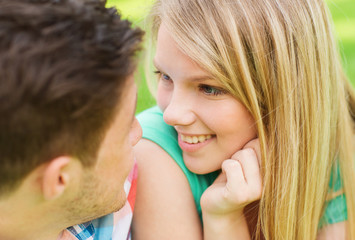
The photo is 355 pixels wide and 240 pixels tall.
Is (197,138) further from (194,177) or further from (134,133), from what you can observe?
(134,133)

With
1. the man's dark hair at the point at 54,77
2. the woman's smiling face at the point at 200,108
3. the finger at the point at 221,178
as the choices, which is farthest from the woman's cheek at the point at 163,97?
the man's dark hair at the point at 54,77

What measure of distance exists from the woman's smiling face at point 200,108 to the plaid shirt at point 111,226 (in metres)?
0.39

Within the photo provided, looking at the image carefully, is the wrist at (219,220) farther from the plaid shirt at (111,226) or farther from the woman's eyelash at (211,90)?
the woman's eyelash at (211,90)

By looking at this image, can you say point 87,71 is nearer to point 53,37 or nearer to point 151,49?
point 53,37

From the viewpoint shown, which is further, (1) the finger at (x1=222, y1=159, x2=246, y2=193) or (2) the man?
(1) the finger at (x1=222, y1=159, x2=246, y2=193)

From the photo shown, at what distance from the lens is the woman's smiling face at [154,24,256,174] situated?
2.62m

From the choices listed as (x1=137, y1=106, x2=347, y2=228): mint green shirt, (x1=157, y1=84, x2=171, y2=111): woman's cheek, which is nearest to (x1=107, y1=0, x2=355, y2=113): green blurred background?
(x1=157, y1=84, x2=171, y2=111): woman's cheek

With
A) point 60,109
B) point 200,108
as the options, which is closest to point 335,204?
point 200,108

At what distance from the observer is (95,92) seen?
191cm

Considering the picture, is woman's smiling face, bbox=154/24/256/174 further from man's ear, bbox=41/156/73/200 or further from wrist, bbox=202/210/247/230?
man's ear, bbox=41/156/73/200

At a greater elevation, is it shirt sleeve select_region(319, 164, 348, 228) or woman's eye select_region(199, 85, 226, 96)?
woman's eye select_region(199, 85, 226, 96)

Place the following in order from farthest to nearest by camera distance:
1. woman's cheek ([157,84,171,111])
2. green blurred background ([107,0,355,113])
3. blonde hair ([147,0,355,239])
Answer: green blurred background ([107,0,355,113]) < woman's cheek ([157,84,171,111]) < blonde hair ([147,0,355,239])

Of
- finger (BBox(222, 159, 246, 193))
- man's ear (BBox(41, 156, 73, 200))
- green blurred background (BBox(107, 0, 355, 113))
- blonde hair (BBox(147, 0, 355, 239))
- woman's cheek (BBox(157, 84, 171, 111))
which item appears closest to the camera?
man's ear (BBox(41, 156, 73, 200))

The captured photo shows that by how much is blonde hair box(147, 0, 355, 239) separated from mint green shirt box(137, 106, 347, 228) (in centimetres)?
6
